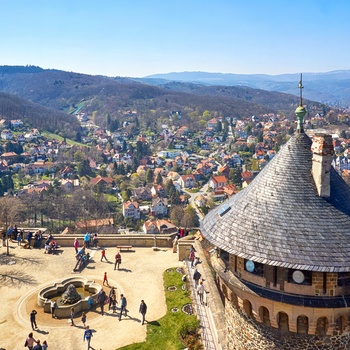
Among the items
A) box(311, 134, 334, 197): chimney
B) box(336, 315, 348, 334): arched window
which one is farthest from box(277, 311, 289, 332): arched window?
box(311, 134, 334, 197): chimney

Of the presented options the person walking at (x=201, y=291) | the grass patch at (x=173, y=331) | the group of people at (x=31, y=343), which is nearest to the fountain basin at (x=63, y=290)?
the group of people at (x=31, y=343)

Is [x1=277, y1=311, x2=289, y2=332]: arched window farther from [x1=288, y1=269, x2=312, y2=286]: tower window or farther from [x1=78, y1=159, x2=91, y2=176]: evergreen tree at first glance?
[x1=78, y1=159, x2=91, y2=176]: evergreen tree

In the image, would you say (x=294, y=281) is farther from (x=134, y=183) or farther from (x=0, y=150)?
(x=0, y=150)

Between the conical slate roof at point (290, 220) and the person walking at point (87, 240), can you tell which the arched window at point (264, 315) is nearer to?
the conical slate roof at point (290, 220)

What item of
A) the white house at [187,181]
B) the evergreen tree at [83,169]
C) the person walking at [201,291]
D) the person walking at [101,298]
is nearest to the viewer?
the person walking at [201,291]

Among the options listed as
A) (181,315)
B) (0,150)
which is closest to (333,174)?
(181,315)

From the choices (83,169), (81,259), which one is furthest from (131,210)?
(81,259)
